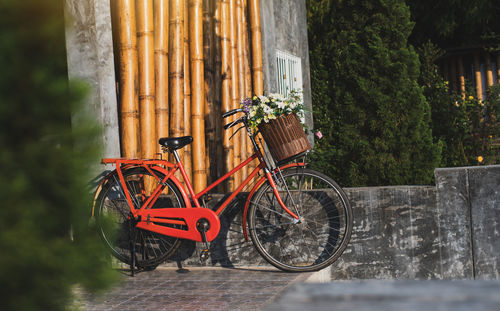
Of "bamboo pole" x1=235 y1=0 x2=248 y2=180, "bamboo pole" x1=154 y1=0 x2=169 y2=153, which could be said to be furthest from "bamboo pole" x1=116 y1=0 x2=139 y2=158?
"bamboo pole" x1=235 y1=0 x2=248 y2=180

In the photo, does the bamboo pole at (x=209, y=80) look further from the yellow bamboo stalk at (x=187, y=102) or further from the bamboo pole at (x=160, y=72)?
the bamboo pole at (x=160, y=72)

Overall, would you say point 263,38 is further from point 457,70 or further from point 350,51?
point 457,70

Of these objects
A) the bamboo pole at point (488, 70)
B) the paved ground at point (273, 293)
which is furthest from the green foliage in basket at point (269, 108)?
the bamboo pole at point (488, 70)

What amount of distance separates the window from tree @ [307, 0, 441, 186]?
73 centimetres

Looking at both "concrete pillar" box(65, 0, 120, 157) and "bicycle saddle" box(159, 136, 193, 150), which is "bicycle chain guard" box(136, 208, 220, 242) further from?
"concrete pillar" box(65, 0, 120, 157)

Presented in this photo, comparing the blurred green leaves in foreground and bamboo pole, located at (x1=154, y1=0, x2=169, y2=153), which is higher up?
bamboo pole, located at (x1=154, y1=0, x2=169, y2=153)

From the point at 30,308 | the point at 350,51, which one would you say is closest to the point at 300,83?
the point at 350,51

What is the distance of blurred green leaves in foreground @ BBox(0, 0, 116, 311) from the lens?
3.04ft

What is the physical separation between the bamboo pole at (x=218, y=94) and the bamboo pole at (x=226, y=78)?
0.03 metres

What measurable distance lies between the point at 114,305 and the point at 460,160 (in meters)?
7.08

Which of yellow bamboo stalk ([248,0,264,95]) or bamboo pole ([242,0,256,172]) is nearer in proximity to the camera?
bamboo pole ([242,0,256,172])

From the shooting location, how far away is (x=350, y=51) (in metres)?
8.69

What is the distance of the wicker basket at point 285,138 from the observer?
162 inches

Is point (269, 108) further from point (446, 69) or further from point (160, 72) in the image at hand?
point (446, 69)
